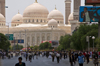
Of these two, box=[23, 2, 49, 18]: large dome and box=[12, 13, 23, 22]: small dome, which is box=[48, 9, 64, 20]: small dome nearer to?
box=[23, 2, 49, 18]: large dome

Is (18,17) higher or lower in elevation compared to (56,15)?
lower

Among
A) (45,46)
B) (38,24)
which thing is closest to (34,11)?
(38,24)

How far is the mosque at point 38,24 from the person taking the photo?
166625 mm

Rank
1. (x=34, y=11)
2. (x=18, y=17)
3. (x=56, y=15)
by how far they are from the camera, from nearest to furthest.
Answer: (x=56, y=15), (x=34, y=11), (x=18, y=17)

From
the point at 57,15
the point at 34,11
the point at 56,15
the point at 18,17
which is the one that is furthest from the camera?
the point at 18,17

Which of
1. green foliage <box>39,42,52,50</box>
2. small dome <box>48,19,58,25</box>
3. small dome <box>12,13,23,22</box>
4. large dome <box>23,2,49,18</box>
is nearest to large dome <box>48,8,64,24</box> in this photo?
large dome <box>23,2,49,18</box>

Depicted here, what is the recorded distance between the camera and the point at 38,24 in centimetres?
18262

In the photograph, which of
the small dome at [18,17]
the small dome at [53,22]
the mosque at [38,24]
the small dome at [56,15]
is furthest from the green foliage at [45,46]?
the small dome at [18,17]

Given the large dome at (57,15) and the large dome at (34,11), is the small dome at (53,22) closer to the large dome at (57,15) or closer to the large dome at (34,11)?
the large dome at (57,15)

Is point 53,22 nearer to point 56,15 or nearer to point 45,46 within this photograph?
point 56,15

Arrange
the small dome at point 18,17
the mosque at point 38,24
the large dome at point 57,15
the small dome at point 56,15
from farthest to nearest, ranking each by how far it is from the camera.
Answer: the small dome at point 18,17, the large dome at point 57,15, the small dome at point 56,15, the mosque at point 38,24

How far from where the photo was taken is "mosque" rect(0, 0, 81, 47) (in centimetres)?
16662

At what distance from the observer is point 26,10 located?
18262 centimetres

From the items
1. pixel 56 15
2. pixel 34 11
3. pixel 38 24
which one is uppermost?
pixel 34 11
